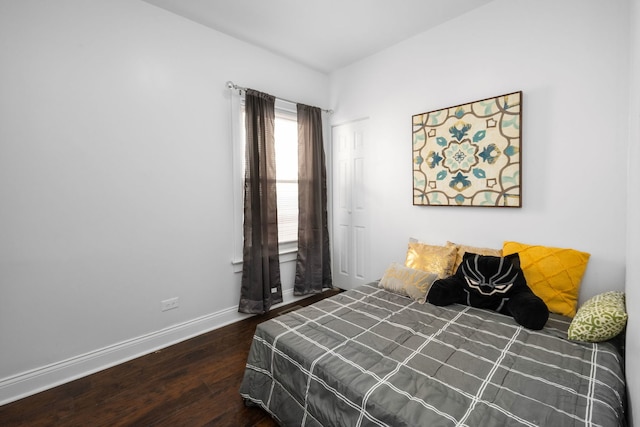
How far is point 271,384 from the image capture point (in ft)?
5.46

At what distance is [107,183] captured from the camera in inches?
85.4

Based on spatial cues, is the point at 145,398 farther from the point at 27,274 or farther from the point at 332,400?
Answer: the point at 332,400

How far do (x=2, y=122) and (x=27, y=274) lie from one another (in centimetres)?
97

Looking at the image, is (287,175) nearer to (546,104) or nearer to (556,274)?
(546,104)

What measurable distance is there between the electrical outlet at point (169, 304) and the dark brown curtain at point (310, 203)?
4.19ft

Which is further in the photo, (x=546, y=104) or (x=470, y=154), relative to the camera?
(x=470, y=154)

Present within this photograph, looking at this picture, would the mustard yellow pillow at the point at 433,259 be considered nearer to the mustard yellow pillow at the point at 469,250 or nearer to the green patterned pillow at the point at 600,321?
the mustard yellow pillow at the point at 469,250

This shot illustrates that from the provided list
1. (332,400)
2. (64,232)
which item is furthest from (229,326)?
(332,400)

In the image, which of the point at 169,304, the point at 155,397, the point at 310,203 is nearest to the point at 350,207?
the point at 310,203

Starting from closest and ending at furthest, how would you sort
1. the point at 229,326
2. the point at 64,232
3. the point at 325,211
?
the point at 64,232
the point at 229,326
the point at 325,211

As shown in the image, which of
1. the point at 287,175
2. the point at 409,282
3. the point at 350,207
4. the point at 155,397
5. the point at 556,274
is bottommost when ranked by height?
the point at 155,397

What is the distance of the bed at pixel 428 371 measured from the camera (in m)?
1.15

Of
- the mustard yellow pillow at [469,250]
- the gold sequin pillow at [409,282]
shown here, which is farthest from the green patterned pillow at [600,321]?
the gold sequin pillow at [409,282]

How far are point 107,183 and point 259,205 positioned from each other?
4.09 ft
